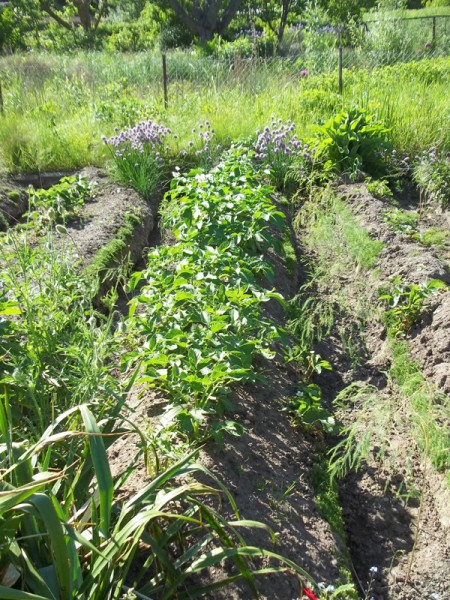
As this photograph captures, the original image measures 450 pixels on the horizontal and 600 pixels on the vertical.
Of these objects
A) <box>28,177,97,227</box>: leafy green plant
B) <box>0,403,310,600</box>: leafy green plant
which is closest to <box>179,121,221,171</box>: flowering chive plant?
<box>28,177,97,227</box>: leafy green plant

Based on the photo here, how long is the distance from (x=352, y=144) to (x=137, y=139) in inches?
98.3

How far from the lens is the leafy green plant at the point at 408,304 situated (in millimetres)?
4516

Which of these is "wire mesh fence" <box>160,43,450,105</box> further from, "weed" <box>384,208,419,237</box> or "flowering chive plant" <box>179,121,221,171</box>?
"weed" <box>384,208,419,237</box>

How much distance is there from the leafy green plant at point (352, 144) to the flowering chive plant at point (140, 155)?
6.15ft

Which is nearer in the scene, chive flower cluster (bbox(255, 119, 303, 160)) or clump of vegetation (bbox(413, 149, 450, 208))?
clump of vegetation (bbox(413, 149, 450, 208))

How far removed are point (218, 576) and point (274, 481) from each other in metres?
0.66

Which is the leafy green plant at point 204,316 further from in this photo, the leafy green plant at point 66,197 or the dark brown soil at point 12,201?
the dark brown soil at point 12,201

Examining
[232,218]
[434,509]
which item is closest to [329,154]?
[232,218]

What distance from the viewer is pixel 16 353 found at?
339 cm

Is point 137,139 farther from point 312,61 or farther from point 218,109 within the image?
point 312,61

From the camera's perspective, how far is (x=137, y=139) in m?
7.83

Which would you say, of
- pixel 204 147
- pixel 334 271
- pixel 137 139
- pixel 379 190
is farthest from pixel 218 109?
pixel 334 271

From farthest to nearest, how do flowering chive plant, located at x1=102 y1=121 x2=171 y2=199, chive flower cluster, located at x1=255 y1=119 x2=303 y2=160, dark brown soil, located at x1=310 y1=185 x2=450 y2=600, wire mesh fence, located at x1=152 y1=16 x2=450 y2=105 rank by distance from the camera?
1. wire mesh fence, located at x1=152 y1=16 x2=450 y2=105
2. chive flower cluster, located at x1=255 y1=119 x2=303 y2=160
3. flowering chive plant, located at x1=102 y1=121 x2=171 y2=199
4. dark brown soil, located at x1=310 y1=185 x2=450 y2=600

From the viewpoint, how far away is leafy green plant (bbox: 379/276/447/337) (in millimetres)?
4516
